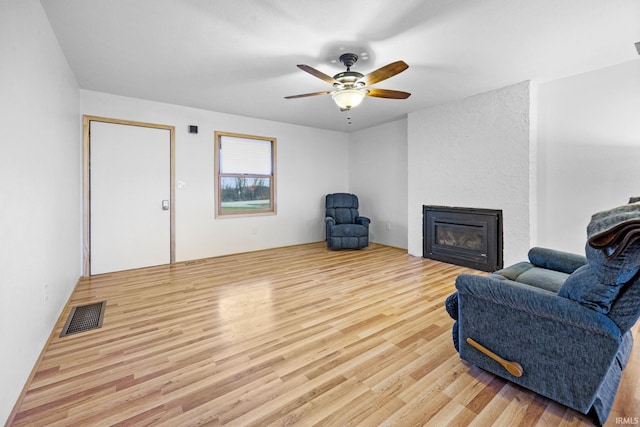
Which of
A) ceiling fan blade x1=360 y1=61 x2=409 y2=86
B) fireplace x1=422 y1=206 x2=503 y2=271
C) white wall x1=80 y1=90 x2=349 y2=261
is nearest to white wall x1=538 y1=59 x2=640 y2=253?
fireplace x1=422 y1=206 x2=503 y2=271

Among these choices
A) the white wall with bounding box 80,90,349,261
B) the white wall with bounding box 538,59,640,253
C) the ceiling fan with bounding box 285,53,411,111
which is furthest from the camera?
the white wall with bounding box 80,90,349,261

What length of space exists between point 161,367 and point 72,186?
2682mm

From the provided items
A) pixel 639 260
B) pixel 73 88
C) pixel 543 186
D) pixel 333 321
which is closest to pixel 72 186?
pixel 73 88

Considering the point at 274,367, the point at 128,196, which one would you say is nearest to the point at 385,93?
the point at 274,367

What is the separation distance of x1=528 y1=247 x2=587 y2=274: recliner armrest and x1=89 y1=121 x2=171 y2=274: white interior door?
4.78 metres

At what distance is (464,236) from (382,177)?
2.19 m

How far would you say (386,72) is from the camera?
2.55 m

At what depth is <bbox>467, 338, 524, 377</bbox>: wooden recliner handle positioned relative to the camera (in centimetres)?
157

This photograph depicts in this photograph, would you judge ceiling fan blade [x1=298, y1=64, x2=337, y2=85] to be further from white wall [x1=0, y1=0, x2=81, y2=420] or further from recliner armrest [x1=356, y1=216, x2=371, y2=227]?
recliner armrest [x1=356, y1=216, x2=371, y2=227]

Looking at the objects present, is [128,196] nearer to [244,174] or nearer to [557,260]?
[244,174]

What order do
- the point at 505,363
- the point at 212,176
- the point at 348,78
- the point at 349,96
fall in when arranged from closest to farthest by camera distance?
1. the point at 505,363
2. the point at 348,78
3. the point at 349,96
4. the point at 212,176

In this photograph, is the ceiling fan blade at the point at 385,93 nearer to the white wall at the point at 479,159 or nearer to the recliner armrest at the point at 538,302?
the white wall at the point at 479,159

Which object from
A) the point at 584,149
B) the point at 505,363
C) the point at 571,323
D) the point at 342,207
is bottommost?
the point at 505,363

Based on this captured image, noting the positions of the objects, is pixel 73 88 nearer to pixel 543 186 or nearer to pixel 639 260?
pixel 639 260
